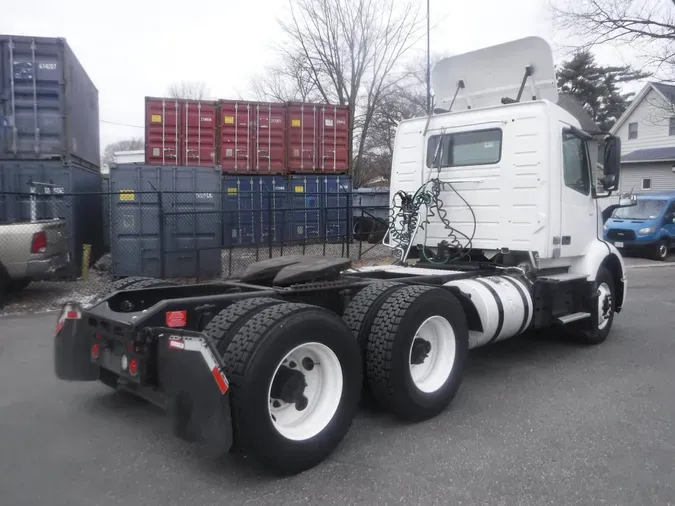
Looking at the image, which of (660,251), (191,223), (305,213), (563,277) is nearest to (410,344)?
(563,277)

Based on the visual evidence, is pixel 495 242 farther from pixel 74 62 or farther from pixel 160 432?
pixel 74 62

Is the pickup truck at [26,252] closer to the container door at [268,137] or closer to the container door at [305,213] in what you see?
the container door at [305,213]

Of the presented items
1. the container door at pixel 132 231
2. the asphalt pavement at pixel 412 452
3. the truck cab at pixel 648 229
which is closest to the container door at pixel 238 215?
the container door at pixel 132 231

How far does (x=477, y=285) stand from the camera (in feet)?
18.0

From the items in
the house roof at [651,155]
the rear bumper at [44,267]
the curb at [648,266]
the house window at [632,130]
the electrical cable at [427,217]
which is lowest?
the curb at [648,266]

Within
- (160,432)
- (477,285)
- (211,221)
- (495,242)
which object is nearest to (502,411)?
(477,285)

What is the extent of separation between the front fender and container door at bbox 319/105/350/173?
10907 mm

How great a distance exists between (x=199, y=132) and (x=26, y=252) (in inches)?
323

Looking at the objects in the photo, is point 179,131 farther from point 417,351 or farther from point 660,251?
point 660,251

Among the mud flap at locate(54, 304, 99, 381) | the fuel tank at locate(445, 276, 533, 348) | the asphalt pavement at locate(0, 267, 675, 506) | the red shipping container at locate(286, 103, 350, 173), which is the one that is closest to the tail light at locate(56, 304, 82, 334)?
the mud flap at locate(54, 304, 99, 381)

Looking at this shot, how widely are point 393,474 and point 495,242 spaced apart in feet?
11.4

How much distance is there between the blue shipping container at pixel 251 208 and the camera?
50.4ft

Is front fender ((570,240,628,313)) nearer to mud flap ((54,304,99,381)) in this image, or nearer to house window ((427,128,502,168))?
house window ((427,128,502,168))

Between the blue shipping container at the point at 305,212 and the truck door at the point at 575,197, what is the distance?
9.23m
